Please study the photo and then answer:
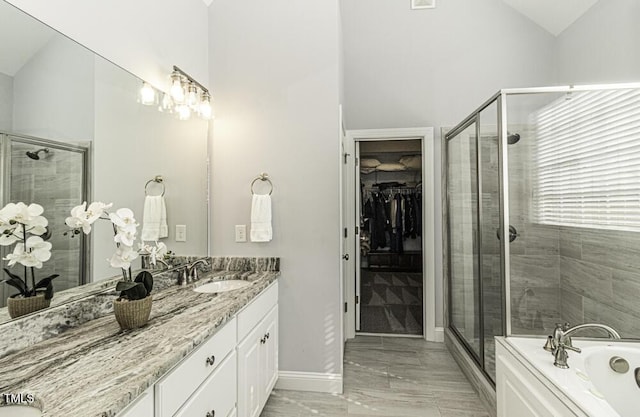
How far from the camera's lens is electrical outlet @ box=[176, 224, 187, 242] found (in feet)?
6.91

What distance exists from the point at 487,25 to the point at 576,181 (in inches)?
78.7

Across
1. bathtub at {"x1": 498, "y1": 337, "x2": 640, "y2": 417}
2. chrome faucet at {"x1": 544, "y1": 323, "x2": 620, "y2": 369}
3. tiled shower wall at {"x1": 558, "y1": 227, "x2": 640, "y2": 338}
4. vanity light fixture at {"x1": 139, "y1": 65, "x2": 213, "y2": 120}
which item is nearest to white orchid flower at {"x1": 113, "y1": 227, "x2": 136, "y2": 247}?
vanity light fixture at {"x1": 139, "y1": 65, "x2": 213, "y2": 120}

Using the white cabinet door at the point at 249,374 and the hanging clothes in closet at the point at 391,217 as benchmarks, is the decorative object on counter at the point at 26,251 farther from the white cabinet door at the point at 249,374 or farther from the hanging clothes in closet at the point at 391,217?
the hanging clothes in closet at the point at 391,217

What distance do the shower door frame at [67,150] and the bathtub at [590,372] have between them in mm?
2083

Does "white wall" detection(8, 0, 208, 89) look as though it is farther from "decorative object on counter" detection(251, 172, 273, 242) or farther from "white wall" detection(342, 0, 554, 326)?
"white wall" detection(342, 0, 554, 326)

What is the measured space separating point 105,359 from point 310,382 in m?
1.64

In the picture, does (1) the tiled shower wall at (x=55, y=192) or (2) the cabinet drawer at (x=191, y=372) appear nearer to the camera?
(2) the cabinet drawer at (x=191, y=372)

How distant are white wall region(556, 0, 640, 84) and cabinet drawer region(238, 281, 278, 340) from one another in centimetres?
311

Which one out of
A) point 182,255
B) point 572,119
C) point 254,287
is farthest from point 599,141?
point 182,255

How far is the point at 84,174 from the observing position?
1.38 m

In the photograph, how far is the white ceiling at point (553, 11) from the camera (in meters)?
2.80

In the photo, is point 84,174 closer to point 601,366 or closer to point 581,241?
point 601,366

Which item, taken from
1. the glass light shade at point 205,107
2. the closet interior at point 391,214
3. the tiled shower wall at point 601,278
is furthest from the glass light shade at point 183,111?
the closet interior at point 391,214

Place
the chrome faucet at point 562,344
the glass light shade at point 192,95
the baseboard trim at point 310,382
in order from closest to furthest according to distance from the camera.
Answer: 1. the chrome faucet at point 562,344
2. the glass light shade at point 192,95
3. the baseboard trim at point 310,382
